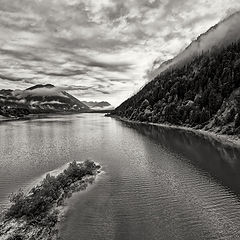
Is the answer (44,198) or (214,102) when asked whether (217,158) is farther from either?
(214,102)

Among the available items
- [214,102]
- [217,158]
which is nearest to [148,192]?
[217,158]

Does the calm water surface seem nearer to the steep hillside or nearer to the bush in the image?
the bush

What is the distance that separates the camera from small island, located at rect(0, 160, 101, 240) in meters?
30.2

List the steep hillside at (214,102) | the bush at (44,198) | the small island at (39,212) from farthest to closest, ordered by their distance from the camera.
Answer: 1. the steep hillside at (214,102)
2. the bush at (44,198)
3. the small island at (39,212)

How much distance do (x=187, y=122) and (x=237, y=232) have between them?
446 ft

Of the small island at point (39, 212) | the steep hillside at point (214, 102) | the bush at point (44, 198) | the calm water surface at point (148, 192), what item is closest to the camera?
the small island at point (39, 212)

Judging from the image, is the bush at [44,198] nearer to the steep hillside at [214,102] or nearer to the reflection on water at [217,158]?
the reflection on water at [217,158]

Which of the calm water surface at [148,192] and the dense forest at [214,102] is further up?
the dense forest at [214,102]

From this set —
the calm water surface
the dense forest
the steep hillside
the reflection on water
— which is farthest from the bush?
the steep hillside

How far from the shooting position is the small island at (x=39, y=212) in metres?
30.2

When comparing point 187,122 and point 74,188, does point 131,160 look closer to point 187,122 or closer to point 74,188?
point 74,188

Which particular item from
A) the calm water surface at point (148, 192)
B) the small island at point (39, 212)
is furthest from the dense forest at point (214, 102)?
the small island at point (39, 212)

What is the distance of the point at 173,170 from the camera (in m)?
60.1

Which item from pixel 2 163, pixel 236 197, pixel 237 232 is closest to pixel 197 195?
pixel 236 197
